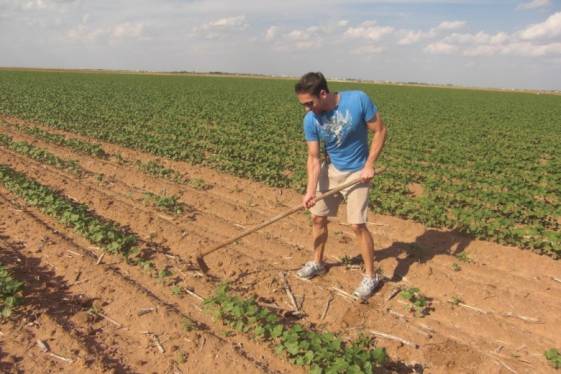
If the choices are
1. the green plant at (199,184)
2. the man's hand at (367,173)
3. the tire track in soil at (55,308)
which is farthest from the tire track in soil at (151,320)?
the green plant at (199,184)

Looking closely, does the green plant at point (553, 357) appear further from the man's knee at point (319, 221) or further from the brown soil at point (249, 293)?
the man's knee at point (319, 221)

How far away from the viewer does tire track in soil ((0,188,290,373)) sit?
3570 millimetres

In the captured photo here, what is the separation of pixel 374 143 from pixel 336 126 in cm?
40

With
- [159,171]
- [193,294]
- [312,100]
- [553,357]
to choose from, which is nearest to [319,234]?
[193,294]

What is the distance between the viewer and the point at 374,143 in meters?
4.17

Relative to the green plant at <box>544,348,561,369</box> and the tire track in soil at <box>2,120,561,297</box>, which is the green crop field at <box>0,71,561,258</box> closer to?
the tire track in soil at <box>2,120,561,297</box>

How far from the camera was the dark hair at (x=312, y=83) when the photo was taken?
152 inches

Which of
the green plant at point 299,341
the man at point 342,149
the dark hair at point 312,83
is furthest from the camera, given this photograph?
the man at point 342,149

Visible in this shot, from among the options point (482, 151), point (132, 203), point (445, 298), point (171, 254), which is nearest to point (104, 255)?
point (171, 254)

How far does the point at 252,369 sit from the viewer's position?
3.51m

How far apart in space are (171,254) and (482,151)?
10575 millimetres

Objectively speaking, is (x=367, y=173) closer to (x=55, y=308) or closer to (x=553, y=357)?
(x=553, y=357)

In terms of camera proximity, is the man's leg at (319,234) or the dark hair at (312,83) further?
the man's leg at (319,234)

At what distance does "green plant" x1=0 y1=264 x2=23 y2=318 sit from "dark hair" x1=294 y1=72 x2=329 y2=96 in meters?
3.30
